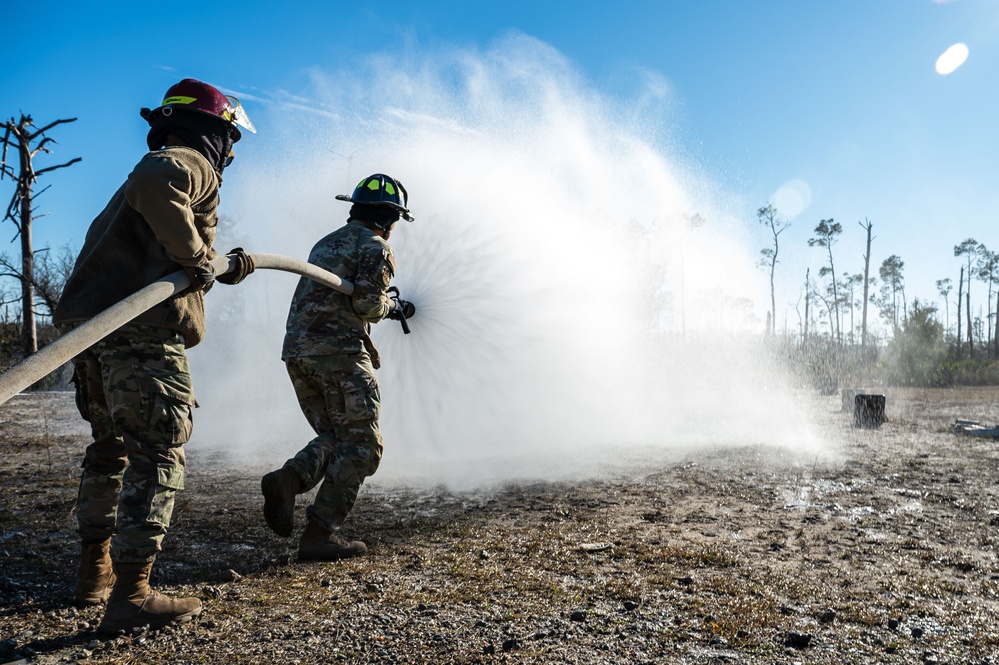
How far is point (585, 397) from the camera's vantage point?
9156 mm

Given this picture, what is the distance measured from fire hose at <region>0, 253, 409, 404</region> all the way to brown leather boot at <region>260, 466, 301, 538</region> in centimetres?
111

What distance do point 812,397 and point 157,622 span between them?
801 inches

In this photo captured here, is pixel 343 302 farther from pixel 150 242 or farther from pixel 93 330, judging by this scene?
pixel 93 330

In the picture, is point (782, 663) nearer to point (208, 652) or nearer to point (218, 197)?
point (208, 652)

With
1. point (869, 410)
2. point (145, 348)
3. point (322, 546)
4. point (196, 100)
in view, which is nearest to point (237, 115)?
point (196, 100)

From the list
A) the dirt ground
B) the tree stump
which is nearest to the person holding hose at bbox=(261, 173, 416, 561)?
the dirt ground

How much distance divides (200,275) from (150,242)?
33 cm

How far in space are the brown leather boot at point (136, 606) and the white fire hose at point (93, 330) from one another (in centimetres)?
103

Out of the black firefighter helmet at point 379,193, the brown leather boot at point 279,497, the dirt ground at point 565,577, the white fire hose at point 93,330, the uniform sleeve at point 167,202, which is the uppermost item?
the black firefighter helmet at point 379,193

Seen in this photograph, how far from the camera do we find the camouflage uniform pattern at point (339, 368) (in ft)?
11.9

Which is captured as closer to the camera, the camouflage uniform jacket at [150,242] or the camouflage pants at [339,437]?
the camouflage uniform jacket at [150,242]

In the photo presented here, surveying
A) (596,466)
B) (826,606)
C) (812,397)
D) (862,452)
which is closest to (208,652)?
(826,606)

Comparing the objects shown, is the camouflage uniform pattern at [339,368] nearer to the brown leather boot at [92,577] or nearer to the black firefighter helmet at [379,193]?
the black firefighter helmet at [379,193]

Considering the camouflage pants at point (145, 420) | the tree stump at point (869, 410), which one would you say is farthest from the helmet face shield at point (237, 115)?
the tree stump at point (869, 410)
